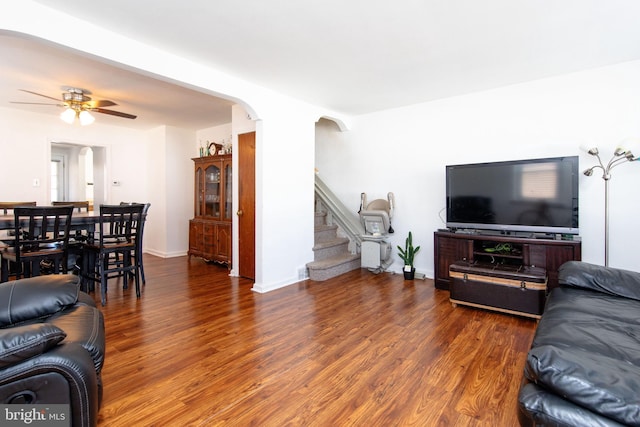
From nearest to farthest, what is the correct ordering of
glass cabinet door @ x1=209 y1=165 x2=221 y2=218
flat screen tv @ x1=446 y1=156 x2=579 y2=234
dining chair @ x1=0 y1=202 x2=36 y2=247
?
flat screen tv @ x1=446 y1=156 x2=579 y2=234
dining chair @ x1=0 y1=202 x2=36 y2=247
glass cabinet door @ x1=209 y1=165 x2=221 y2=218

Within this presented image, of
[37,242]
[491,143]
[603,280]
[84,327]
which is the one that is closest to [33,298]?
[84,327]

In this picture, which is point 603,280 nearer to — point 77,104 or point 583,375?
point 583,375

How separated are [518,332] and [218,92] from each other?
140 inches

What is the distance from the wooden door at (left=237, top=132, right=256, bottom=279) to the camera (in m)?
4.28

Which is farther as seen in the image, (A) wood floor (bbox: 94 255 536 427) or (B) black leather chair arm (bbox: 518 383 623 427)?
(A) wood floor (bbox: 94 255 536 427)

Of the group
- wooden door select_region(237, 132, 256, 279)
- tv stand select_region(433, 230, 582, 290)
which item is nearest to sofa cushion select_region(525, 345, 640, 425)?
tv stand select_region(433, 230, 582, 290)

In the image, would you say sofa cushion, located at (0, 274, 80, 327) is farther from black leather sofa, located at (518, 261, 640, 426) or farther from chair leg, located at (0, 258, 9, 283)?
black leather sofa, located at (518, 261, 640, 426)

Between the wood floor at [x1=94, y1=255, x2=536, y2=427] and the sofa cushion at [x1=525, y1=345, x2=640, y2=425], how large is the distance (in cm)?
65

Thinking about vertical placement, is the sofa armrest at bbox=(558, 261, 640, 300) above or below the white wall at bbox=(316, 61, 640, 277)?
below

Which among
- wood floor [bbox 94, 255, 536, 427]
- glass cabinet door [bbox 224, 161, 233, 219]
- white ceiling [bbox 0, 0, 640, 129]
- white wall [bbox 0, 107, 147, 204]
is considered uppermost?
white ceiling [bbox 0, 0, 640, 129]

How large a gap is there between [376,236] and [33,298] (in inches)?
149

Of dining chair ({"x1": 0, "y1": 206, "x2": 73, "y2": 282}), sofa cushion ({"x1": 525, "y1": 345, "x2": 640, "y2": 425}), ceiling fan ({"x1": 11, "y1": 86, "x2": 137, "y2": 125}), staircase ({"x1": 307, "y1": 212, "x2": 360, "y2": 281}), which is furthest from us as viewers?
staircase ({"x1": 307, "y1": 212, "x2": 360, "y2": 281})

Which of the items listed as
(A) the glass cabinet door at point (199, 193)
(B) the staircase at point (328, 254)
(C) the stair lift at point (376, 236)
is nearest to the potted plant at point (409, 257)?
(C) the stair lift at point (376, 236)

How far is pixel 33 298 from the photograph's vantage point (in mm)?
1676
